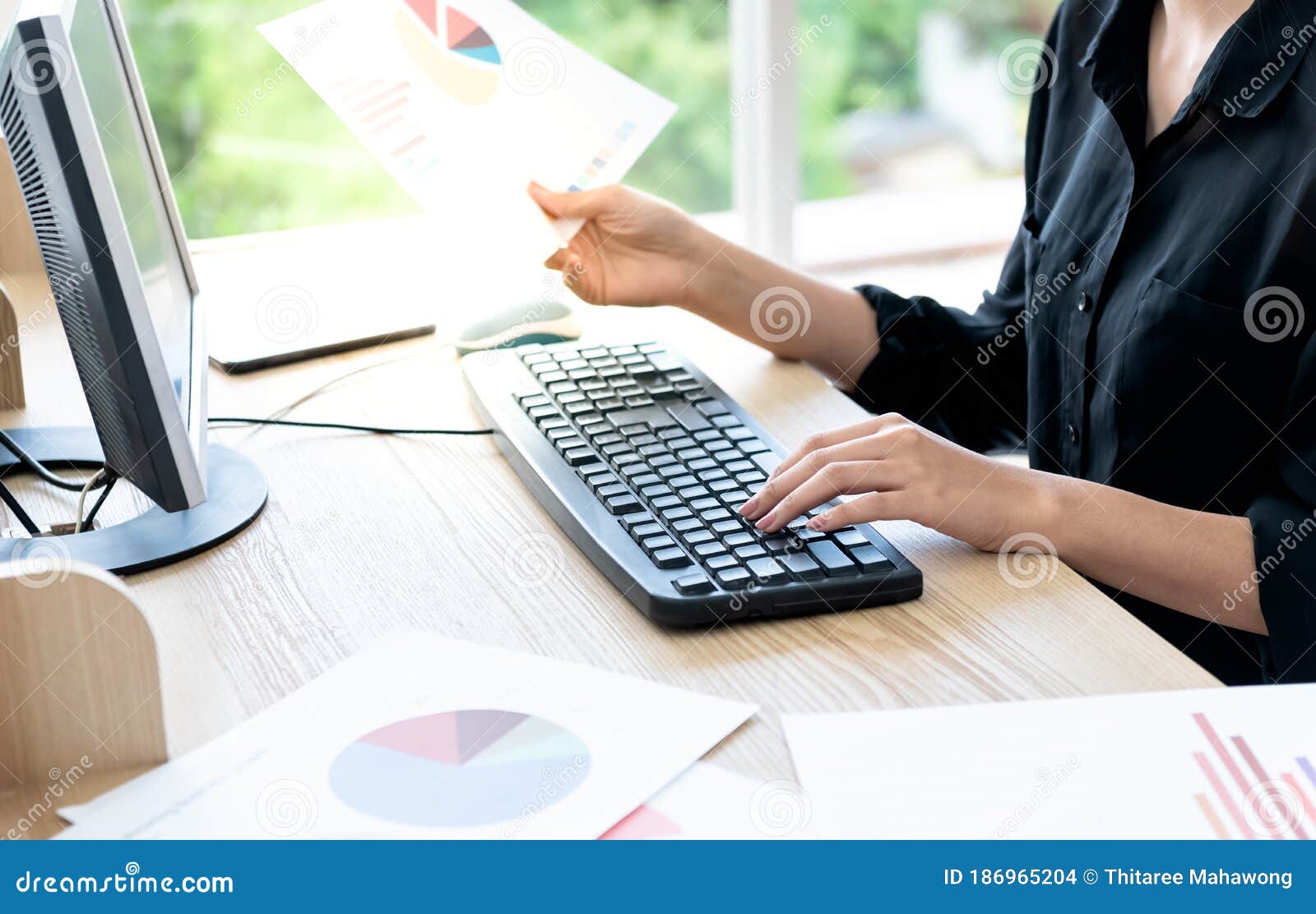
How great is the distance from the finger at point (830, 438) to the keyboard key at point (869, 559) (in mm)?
81

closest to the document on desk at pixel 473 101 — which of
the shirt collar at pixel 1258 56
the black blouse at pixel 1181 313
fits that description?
the black blouse at pixel 1181 313

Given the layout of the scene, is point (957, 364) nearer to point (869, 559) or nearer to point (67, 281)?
point (869, 559)

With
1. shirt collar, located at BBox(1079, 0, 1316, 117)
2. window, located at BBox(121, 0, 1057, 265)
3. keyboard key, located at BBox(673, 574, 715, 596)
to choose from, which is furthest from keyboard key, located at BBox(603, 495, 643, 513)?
window, located at BBox(121, 0, 1057, 265)

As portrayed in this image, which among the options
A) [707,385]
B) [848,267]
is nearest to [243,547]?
[707,385]

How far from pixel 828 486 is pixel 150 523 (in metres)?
0.46

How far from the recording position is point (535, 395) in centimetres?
102

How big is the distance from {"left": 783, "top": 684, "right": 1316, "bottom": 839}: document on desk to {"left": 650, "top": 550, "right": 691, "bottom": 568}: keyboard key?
14cm

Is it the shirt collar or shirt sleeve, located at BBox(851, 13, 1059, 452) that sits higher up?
the shirt collar

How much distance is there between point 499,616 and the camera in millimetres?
738

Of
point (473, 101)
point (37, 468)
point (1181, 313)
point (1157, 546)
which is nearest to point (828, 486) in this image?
point (1157, 546)

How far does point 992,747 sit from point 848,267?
1.91 meters

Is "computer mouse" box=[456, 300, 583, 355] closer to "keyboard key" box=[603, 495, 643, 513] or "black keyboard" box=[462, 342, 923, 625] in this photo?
"black keyboard" box=[462, 342, 923, 625]

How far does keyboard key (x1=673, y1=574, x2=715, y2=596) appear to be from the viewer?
722mm
